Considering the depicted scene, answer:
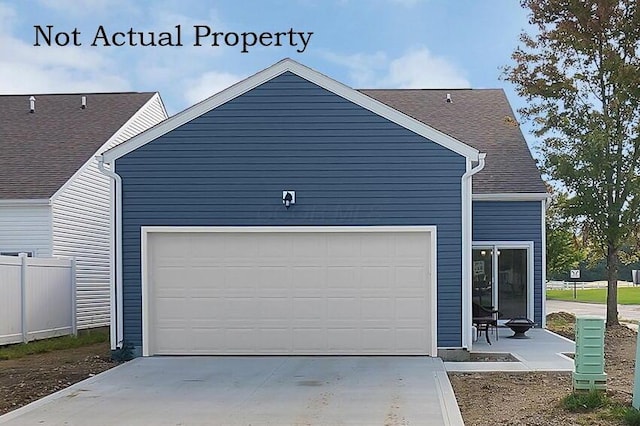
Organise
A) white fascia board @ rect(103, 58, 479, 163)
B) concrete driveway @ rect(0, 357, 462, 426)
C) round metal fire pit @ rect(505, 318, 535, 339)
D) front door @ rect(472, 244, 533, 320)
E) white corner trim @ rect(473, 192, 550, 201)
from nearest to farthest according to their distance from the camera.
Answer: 1. concrete driveway @ rect(0, 357, 462, 426)
2. white fascia board @ rect(103, 58, 479, 163)
3. round metal fire pit @ rect(505, 318, 535, 339)
4. white corner trim @ rect(473, 192, 550, 201)
5. front door @ rect(472, 244, 533, 320)

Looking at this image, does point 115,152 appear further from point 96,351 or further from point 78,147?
point 78,147

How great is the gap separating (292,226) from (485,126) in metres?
9.51

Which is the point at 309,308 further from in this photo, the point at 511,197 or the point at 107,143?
the point at 107,143

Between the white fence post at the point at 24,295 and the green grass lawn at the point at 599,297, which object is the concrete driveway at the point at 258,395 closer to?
the white fence post at the point at 24,295

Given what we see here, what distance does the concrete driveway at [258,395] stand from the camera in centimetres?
857

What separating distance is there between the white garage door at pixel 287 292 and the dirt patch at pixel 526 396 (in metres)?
2.01

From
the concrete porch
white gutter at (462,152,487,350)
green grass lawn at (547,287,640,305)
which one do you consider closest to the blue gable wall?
white gutter at (462,152,487,350)

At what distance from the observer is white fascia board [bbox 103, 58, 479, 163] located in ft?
43.1

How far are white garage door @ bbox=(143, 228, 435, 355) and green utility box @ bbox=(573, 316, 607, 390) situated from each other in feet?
13.3

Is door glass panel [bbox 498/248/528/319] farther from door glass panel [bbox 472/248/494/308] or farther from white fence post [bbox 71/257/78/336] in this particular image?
white fence post [bbox 71/257/78/336]

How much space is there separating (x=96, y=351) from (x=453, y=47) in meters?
9.60

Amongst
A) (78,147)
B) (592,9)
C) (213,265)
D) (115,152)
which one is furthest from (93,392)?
(592,9)

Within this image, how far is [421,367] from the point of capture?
1200 centimetres

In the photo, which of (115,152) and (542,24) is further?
(542,24)
